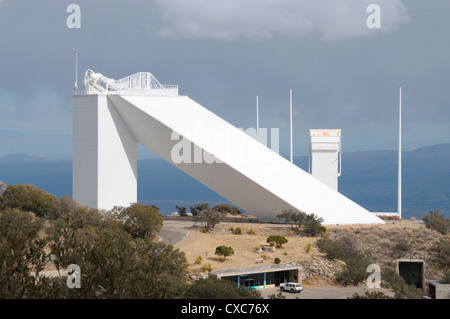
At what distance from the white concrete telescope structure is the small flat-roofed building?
5.49 m

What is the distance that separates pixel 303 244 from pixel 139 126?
29.6 feet

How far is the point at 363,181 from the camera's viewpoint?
122188 millimetres

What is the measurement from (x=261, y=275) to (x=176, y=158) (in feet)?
28.0

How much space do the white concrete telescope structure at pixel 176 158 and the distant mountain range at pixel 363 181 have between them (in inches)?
2853

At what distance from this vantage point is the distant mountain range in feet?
363

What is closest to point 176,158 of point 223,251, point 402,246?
point 223,251

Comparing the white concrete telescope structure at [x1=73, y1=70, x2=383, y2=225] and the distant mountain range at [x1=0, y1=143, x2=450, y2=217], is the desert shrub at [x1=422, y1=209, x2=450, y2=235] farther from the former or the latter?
the distant mountain range at [x1=0, y1=143, x2=450, y2=217]

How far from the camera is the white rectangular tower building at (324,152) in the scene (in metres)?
32.4

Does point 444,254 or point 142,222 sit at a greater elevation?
point 142,222

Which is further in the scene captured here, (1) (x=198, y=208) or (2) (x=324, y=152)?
(2) (x=324, y=152)

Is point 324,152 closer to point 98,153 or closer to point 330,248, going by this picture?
point 330,248

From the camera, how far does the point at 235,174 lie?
86.2 ft
